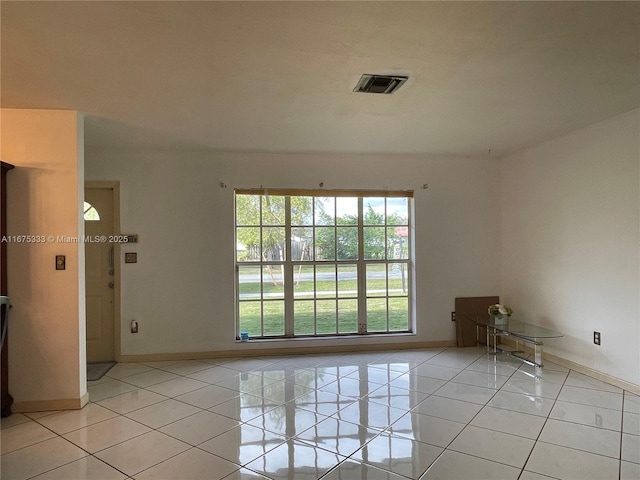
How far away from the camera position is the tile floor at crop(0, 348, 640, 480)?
84.4 inches

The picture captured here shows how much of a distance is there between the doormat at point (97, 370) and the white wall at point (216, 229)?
0.73 ft

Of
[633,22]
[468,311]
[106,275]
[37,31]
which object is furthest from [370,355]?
[37,31]

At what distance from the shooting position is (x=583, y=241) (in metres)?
3.69

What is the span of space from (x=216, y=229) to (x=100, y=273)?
1373mm

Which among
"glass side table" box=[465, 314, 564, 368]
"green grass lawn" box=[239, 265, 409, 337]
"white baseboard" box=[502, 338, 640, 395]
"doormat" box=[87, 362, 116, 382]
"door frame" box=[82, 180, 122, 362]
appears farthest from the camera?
"green grass lawn" box=[239, 265, 409, 337]

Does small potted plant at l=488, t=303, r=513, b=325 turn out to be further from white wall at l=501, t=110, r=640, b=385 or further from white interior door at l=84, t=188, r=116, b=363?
white interior door at l=84, t=188, r=116, b=363

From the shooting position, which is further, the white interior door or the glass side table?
the white interior door

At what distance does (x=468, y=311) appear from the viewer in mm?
4828

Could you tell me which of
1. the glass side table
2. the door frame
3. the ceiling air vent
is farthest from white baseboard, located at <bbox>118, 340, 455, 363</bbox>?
the ceiling air vent

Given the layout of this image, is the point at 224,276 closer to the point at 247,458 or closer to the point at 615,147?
the point at 247,458

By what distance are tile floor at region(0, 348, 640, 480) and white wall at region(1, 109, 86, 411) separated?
26 cm

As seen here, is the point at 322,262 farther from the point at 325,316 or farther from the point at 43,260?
the point at 43,260

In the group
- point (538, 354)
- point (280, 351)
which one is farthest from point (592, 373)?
point (280, 351)

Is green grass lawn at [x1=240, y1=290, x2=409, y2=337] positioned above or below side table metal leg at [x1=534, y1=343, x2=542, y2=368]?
above
